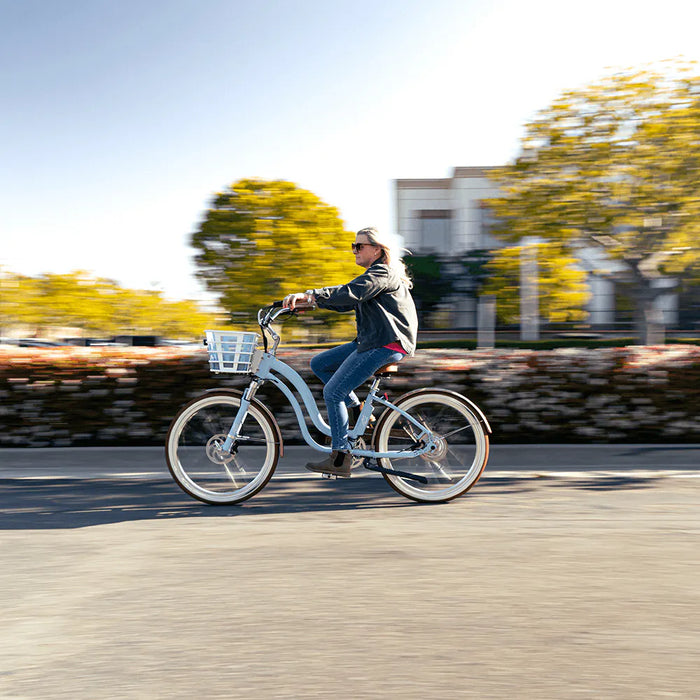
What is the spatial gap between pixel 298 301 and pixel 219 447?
1.13 m

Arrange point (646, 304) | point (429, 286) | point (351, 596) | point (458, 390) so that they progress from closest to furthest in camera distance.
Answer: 1. point (351, 596)
2. point (458, 390)
3. point (646, 304)
4. point (429, 286)

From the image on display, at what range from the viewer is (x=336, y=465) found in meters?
5.23

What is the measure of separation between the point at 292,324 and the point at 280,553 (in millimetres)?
32597

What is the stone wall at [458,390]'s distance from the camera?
736 centimetres

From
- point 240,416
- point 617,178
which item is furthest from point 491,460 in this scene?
point 617,178

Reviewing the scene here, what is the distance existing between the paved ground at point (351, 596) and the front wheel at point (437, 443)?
0.18m

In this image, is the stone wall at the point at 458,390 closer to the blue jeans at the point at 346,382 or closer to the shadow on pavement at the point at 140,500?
the shadow on pavement at the point at 140,500

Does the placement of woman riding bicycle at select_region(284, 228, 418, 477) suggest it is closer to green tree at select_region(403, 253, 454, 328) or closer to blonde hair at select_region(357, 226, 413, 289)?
blonde hair at select_region(357, 226, 413, 289)

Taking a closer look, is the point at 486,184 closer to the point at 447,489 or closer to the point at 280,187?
the point at 280,187

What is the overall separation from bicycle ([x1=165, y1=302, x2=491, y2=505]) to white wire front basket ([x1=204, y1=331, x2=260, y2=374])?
5.6 inches

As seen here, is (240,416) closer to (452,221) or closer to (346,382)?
(346,382)

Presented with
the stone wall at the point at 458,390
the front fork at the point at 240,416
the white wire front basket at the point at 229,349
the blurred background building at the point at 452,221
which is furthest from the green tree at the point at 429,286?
the white wire front basket at the point at 229,349

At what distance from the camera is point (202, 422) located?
17.8ft

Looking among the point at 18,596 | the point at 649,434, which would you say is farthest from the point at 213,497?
→ the point at 649,434
